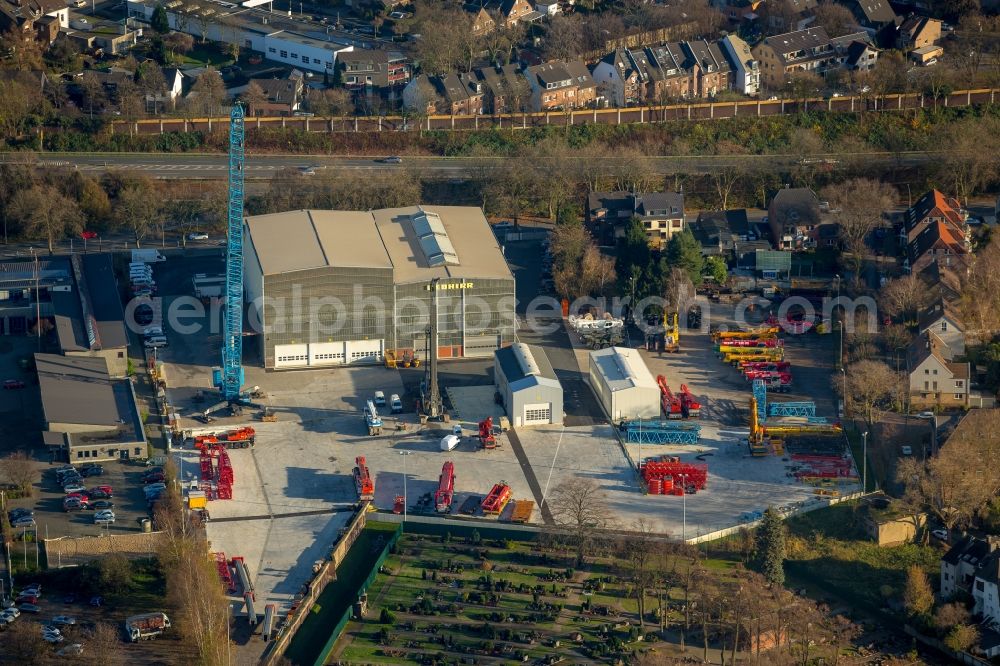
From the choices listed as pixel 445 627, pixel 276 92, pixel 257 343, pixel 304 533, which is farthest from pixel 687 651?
pixel 276 92

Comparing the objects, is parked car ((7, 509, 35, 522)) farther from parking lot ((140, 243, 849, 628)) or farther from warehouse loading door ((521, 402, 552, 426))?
warehouse loading door ((521, 402, 552, 426))

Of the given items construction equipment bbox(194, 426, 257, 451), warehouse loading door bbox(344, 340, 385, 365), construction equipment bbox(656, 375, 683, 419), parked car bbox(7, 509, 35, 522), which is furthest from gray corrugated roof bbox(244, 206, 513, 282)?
parked car bbox(7, 509, 35, 522)

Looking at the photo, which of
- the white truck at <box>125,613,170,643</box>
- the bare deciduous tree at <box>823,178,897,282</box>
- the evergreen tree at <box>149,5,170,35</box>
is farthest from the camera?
the evergreen tree at <box>149,5,170,35</box>

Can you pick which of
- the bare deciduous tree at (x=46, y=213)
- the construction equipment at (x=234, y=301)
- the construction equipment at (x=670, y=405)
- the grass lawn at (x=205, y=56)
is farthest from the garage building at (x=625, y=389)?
the grass lawn at (x=205, y=56)

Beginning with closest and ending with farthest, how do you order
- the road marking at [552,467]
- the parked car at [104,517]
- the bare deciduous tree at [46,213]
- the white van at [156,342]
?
1. the parked car at [104,517]
2. the road marking at [552,467]
3. the white van at [156,342]
4. the bare deciduous tree at [46,213]

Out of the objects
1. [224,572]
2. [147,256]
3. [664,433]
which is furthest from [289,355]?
[224,572]

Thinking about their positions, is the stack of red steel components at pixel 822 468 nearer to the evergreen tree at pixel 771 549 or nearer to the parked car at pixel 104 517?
the evergreen tree at pixel 771 549
